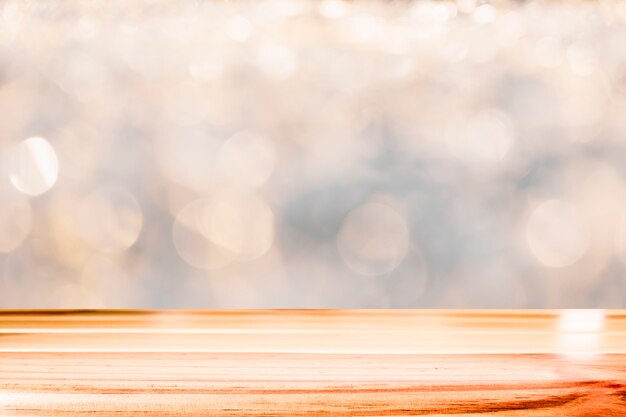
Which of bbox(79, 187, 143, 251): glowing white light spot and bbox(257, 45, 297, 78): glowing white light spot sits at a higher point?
bbox(257, 45, 297, 78): glowing white light spot

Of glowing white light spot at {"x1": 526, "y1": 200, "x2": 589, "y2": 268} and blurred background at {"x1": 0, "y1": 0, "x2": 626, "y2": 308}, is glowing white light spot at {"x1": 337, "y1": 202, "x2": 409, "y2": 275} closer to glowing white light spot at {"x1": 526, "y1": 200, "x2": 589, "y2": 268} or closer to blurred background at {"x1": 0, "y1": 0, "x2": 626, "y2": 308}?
blurred background at {"x1": 0, "y1": 0, "x2": 626, "y2": 308}

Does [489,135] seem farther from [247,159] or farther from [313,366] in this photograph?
[313,366]

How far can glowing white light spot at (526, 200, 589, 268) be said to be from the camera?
87cm

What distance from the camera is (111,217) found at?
884mm

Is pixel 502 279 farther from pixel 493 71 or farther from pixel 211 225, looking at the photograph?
pixel 211 225

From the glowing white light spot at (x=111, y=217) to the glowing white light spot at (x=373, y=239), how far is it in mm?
310

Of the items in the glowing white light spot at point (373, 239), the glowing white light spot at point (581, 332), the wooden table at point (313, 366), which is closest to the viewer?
the wooden table at point (313, 366)

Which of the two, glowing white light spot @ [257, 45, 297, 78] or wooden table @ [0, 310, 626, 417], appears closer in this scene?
wooden table @ [0, 310, 626, 417]

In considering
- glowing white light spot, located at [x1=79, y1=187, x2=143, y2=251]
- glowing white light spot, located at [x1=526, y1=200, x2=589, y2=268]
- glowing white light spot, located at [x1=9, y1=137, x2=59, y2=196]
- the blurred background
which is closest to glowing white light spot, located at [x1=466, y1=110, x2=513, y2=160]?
the blurred background

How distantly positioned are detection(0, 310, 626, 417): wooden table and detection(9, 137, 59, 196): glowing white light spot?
222 mm

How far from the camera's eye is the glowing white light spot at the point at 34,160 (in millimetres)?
892

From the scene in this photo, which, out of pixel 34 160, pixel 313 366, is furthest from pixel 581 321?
pixel 34 160

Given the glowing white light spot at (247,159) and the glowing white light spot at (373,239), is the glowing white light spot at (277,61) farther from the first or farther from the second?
the glowing white light spot at (373,239)

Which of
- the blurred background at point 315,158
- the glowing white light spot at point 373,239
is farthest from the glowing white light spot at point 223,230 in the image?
the glowing white light spot at point 373,239
